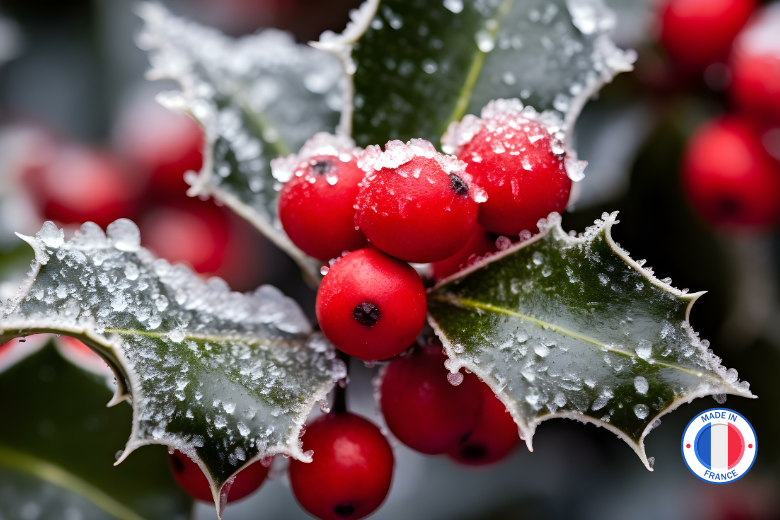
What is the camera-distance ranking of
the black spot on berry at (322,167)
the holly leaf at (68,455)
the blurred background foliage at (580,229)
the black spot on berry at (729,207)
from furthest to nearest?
the blurred background foliage at (580,229)
the black spot on berry at (729,207)
the holly leaf at (68,455)
the black spot on berry at (322,167)

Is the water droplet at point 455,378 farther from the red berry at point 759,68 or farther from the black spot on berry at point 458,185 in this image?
the red berry at point 759,68

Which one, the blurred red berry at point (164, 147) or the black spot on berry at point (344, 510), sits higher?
the black spot on berry at point (344, 510)

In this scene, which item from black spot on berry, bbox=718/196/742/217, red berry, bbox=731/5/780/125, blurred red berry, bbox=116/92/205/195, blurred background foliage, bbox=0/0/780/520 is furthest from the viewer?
blurred red berry, bbox=116/92/205/195

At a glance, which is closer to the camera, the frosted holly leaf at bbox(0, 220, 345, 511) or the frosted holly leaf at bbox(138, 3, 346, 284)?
the frosted holly leaf at bbox(0, 220, 345, 511)

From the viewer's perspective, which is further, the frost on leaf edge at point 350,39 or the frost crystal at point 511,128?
the frost on leaf edge at point 350,39

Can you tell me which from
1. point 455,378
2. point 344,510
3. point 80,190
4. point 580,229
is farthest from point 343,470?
point 80,190

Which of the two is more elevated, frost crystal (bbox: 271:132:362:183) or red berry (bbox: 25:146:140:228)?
frost crystal (bbox: 271:132:362:183)

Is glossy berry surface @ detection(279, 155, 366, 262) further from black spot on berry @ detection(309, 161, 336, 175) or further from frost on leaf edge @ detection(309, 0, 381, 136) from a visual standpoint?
frost on leaf edge @ detection(309, 0, 381, 136)

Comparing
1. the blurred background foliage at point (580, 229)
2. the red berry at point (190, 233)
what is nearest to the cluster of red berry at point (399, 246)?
the blurred background foliage at point (580, 229)

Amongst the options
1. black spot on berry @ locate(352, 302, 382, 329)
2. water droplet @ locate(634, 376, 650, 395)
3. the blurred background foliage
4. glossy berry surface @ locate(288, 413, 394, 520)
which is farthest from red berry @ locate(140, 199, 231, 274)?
water droplet @ locate(634, 376, 650, 395)
